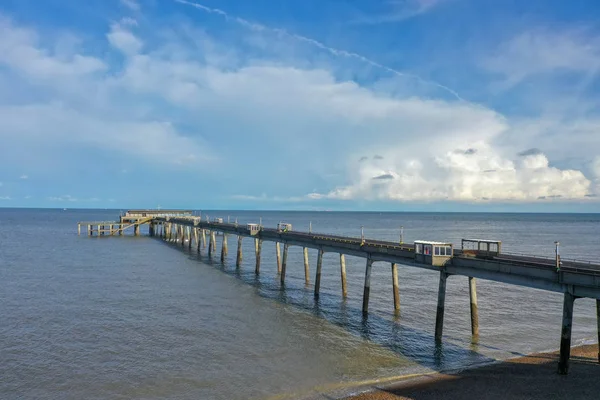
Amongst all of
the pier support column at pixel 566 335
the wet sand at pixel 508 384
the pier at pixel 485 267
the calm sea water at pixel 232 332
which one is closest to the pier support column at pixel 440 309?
the pier at pixel 485 267

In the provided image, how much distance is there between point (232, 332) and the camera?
34875 millimetres

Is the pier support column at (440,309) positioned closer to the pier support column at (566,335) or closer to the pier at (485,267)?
the pier at (485,267)

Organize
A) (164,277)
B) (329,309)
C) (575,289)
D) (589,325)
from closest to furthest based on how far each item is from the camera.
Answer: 1. (575,289)
2. (589,325)
3. (329,309)
4. (164,277)

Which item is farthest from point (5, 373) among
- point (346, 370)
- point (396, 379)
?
point (396, 379)

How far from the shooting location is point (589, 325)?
127ft

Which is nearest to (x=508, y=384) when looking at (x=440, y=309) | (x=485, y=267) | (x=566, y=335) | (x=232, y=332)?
(x=566, y=335)

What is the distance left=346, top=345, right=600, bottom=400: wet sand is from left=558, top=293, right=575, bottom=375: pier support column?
540 mm

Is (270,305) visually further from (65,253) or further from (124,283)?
(65,253)

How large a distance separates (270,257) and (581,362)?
63.8 m

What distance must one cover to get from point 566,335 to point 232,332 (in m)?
22.5

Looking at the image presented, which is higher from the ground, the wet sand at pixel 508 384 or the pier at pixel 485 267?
the pier at pixel 485 267

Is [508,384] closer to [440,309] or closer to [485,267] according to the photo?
[485,267]

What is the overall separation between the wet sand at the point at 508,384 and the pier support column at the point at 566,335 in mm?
540

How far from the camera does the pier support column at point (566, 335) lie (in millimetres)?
24875
